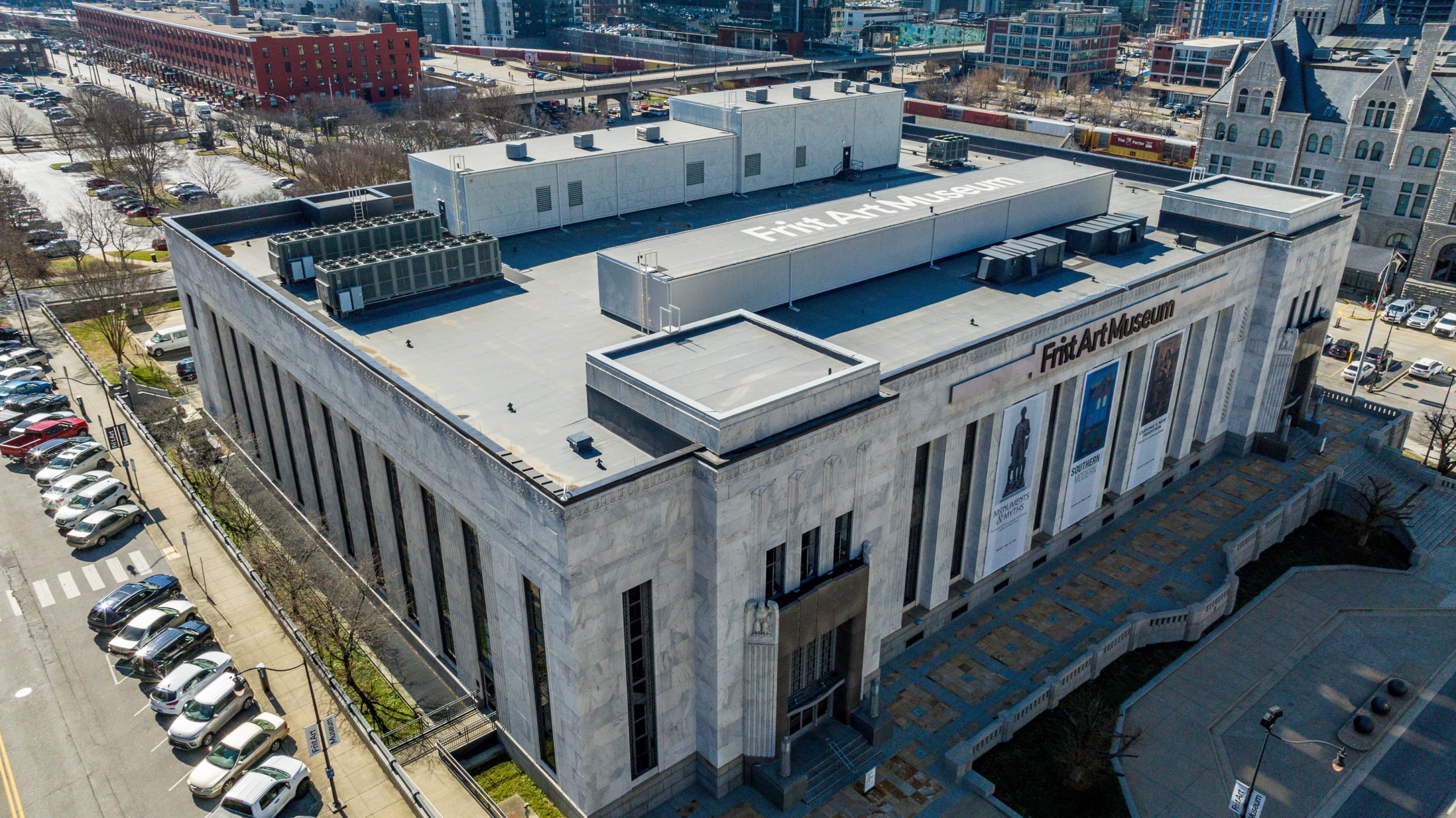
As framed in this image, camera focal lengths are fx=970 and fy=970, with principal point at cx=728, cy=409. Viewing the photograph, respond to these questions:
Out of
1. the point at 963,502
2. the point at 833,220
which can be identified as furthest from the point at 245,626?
the point at 833,220

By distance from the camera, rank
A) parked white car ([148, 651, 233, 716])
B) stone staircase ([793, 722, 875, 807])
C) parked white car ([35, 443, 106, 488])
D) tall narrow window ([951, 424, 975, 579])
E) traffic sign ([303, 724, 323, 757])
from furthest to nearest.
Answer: parked white car ([35, 443, 106, 488]) → tall narrow window ([951, 424, 975, 579]) → parked white car ([148, 651, 233, 716]) → stone staircase ([793, 722, 875, 807]) → traffic sign ([303, 724, 323, 757])

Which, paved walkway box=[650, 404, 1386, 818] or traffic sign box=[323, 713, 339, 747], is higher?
traffic sign box=[323, 713, 339, 747]

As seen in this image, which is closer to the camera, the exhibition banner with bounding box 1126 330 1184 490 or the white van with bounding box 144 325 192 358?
the exhibition banner with bounding box 1126 330 1184 490

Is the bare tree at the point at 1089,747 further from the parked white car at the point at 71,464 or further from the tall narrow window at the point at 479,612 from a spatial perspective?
the parked white car at the point at 71,464

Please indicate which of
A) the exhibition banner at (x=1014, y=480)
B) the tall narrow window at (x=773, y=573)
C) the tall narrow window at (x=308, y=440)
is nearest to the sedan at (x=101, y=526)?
the tall narrow window at (x=308, y=440)

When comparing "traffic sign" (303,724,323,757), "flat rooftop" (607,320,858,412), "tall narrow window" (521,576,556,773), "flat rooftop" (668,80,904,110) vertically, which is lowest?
"traffic sign" (303,724,323,757)

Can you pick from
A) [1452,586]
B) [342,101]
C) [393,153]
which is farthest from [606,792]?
[342,101]

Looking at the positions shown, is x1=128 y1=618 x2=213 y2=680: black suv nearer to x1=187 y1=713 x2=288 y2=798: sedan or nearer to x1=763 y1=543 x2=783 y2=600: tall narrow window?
x1=187 y1=713 x2=288 y2=798: sedan

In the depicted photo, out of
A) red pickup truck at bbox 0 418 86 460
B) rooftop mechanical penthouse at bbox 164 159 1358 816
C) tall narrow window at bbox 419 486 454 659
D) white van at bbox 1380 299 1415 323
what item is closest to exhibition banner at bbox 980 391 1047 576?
rooftop mechanical penthouse at bbox 164 159 1358 816
